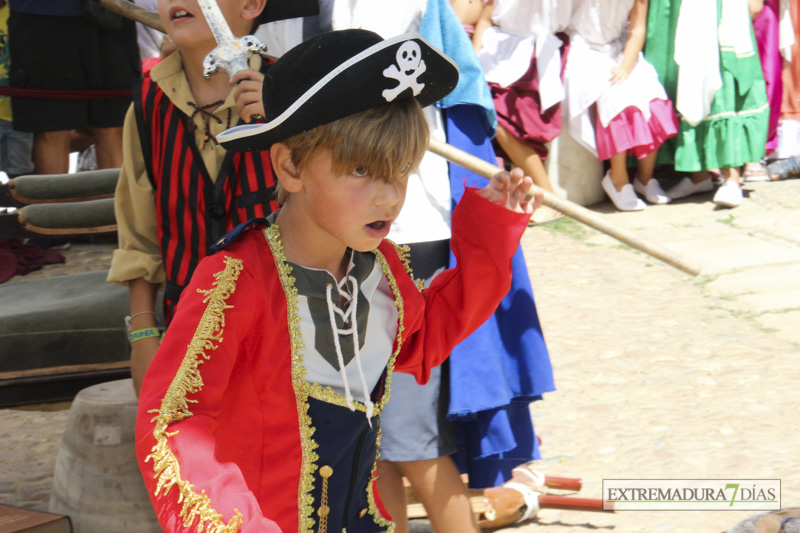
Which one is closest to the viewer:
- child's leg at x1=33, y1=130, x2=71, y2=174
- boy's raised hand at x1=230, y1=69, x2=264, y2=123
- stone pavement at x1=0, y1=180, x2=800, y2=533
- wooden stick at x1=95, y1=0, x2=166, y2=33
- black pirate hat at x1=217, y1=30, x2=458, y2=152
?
black pirate hat at x1=217, y1=30, x2=458, y2=152

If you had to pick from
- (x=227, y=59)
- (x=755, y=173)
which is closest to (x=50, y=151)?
(x=227, y=59)

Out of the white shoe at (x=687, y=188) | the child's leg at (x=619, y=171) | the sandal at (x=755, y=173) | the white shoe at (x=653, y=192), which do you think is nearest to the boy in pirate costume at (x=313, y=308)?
the child's leg at (x=619, y=171)

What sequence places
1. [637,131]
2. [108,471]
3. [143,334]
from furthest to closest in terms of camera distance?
[637,131], [108,471], [143,334]

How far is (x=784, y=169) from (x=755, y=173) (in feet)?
0.75

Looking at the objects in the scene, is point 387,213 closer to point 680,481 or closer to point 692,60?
point 680,481

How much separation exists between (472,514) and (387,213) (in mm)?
1252

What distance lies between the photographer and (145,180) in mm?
2229

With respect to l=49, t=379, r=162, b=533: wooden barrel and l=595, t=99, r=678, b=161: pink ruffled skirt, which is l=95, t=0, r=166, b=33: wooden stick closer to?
l=49, t=379, r=162, b=533: wooden barrel

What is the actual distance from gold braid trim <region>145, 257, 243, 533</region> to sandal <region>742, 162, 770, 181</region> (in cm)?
626

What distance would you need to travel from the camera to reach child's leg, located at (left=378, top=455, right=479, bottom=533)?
2.49 metres

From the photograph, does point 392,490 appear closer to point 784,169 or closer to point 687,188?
point 687,188

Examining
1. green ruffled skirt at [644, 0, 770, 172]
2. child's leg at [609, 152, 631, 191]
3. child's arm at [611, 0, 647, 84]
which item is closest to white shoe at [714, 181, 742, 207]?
green ruffled skirt at [644, 0, 770, 172]

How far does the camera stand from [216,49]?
205 centimetres

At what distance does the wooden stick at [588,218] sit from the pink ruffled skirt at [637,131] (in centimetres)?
429
